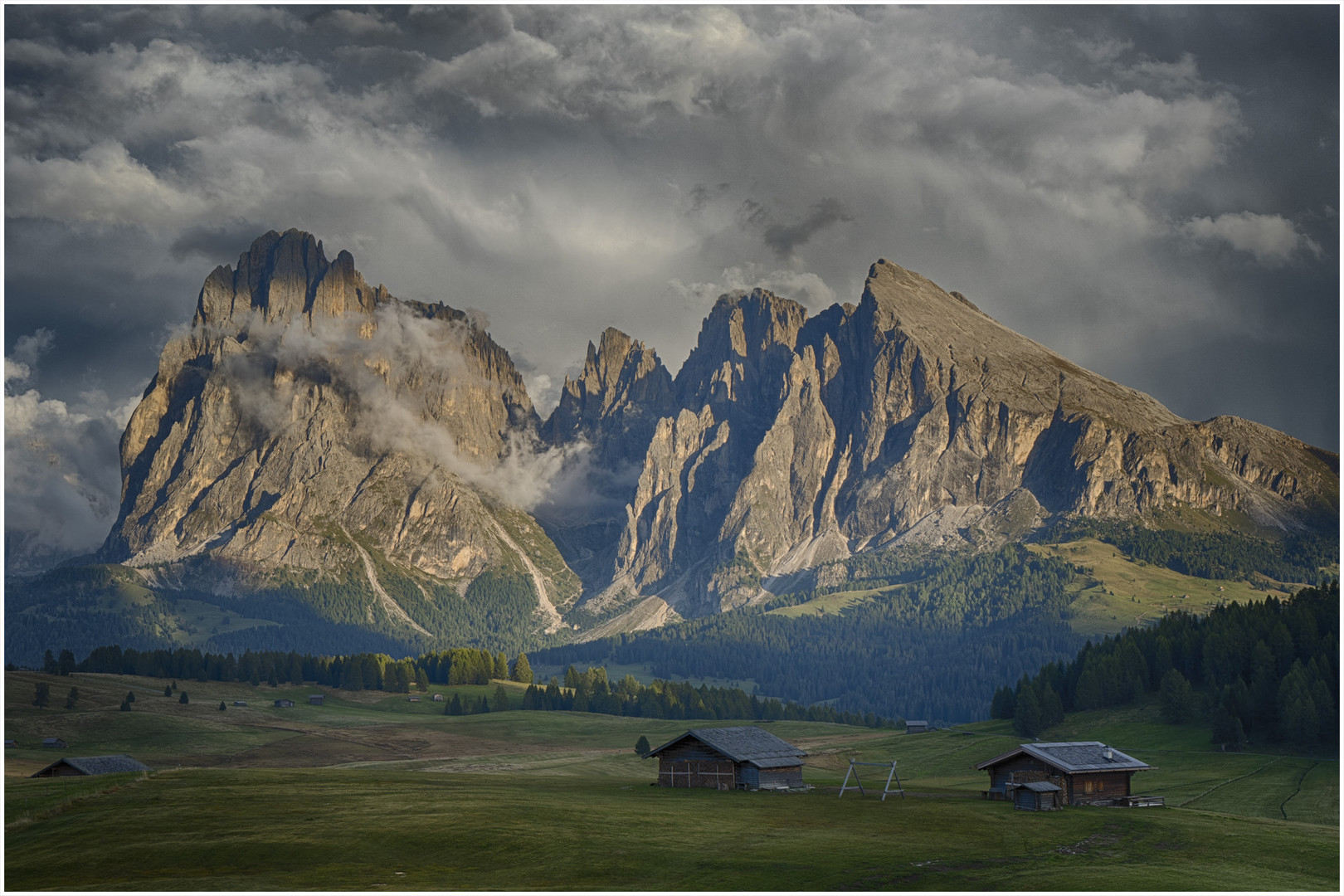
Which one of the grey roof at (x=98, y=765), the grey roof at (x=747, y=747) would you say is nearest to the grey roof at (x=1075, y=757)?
the grey roof at (x=747, y=747)

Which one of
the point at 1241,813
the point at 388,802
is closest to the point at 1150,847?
the point at 1241,813

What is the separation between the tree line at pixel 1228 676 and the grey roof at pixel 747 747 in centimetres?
6963

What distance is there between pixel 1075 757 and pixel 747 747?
82.6 ft

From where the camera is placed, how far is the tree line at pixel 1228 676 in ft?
463

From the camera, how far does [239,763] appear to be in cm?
15800

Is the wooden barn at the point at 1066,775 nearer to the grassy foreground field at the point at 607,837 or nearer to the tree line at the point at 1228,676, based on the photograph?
the grassy foreground field at the point at 607,837

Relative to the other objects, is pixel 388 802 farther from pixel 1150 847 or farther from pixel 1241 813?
pixel 1241 813

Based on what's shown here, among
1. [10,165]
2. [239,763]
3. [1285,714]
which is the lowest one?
[239,763]

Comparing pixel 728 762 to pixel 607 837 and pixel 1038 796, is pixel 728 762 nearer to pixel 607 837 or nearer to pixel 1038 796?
pixel 1038 796

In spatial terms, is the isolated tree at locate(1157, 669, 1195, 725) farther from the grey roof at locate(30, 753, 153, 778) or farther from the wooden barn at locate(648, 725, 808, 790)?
the grey roof at locate(30, 753, 153, 778)

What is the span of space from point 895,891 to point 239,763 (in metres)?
124

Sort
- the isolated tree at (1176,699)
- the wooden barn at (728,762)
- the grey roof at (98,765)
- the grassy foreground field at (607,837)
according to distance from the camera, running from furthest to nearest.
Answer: the isolated tree at (1176,699) → the grey roof at (98,765) → the wooden barn at (728,762) → the grassy foreground field at (607,837)

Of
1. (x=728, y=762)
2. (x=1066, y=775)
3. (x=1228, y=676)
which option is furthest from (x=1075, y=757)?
(x=1228, y=676)

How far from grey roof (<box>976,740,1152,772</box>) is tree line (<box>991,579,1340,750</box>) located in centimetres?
5767
